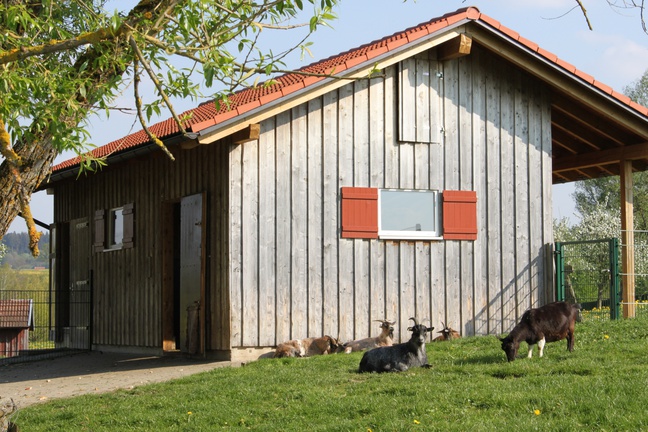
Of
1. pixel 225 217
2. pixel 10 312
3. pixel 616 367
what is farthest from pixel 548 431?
pixel 10 312

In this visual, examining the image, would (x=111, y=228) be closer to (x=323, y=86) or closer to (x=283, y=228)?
(x=283, y=228)

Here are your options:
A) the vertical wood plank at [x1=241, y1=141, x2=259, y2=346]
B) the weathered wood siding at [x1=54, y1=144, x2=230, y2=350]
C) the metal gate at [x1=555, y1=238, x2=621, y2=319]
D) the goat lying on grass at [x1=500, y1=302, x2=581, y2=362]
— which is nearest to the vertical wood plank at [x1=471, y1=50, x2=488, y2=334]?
the metal gate at [x1=555, y1=238, x2=621, y2=319]

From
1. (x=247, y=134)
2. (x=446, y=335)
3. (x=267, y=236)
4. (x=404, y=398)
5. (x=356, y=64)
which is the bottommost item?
(x=404, y=398)

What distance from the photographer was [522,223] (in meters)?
17.1

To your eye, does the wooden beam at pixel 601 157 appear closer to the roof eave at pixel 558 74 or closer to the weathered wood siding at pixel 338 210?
the roof eave at pixel 558 74

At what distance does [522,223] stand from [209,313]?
5.67 m

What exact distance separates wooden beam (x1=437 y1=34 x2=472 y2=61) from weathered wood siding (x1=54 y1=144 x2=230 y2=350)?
4190mm

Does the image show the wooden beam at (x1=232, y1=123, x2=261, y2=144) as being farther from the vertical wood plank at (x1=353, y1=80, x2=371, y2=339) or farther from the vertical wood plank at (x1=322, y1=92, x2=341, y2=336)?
the vertical wood plank at (x1=353, y1=80, x2=371, y2=339)

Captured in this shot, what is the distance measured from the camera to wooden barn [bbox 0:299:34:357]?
1252 inches

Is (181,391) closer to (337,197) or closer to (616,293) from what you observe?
(337,197)

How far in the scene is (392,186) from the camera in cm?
1606

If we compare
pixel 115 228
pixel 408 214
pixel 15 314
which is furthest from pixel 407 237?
pixel 15 314

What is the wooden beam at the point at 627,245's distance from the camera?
56.3 feet

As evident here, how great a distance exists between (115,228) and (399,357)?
9.34 m
